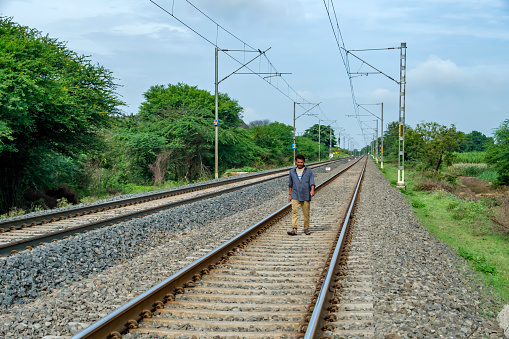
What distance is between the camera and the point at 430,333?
509cm

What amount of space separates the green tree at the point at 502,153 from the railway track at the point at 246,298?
22855mm

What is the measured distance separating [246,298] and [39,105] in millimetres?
18222

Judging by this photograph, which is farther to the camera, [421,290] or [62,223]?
[62,223]

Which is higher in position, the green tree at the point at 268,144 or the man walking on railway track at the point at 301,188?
the green tree at the point at 268,144

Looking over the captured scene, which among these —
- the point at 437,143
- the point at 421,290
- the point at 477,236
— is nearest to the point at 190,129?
the point at 437,143

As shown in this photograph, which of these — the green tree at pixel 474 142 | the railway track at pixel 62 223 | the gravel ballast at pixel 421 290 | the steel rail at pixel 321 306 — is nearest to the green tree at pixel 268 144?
the railway track at pixel 62 223

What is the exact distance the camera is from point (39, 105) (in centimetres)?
2127

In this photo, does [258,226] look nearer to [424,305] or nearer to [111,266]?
[111,266]

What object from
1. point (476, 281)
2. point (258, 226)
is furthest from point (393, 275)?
point (258, 226)

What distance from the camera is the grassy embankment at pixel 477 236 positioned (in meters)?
8.02

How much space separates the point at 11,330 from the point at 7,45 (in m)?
18.1

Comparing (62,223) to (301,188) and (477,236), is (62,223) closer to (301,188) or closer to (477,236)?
(301,188)

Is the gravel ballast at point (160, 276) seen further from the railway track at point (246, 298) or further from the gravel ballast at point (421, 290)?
the railway track at point (246, 298)

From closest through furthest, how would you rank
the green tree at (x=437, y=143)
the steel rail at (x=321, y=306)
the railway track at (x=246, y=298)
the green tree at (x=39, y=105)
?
the steel rail at (x=321, y=306), the railway track at (x=246, y=298), the green tree at (x=39, y=105), the green tree at (x=437, y=143)
